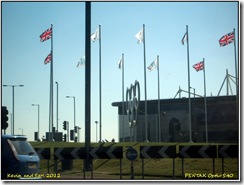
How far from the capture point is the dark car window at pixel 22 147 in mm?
14219

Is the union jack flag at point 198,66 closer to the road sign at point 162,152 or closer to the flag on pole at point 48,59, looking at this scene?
the flag on pole at point 48,59

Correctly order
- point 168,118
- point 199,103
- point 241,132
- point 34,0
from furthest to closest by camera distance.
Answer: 1. point 168,118
2. point 199,103
3. point 34,0
4. point 241,132

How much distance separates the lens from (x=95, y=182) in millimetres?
14328

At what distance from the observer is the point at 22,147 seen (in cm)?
1435

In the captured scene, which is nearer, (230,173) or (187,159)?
(230,173)

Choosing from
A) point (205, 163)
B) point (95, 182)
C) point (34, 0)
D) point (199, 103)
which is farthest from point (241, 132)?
point (199, 103)

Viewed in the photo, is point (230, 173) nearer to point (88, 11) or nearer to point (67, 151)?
point (67, 151)

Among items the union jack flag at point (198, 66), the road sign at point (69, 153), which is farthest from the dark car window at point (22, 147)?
the union jack flag at point (198, 66)

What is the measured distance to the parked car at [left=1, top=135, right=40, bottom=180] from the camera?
14094 millimetres

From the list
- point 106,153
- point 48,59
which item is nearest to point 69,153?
point 106,153

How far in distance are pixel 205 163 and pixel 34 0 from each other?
736 cm

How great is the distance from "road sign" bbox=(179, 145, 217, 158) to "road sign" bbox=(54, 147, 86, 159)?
3.17 meters

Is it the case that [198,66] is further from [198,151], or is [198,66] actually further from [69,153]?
[69,153]

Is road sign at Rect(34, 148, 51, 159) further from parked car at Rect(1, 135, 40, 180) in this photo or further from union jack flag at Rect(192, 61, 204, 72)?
union jack flag at Rect(192, 61, 204, 72)
